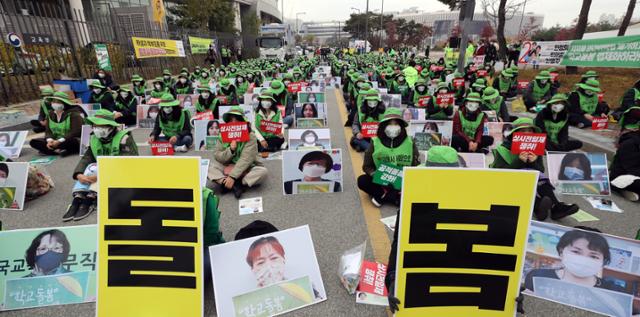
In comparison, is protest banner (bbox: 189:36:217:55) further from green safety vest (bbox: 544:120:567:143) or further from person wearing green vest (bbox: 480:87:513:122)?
green safety vest (bbox: 544:120:567:143)

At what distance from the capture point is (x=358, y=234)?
3789mm

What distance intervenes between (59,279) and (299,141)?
3.75 meters

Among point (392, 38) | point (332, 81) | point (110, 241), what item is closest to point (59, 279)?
point (110, 241)

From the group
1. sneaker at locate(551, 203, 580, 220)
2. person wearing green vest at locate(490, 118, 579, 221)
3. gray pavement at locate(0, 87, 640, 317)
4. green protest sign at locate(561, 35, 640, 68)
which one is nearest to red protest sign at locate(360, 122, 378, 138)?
gray pavement at locate(0, 87, 640, 317)

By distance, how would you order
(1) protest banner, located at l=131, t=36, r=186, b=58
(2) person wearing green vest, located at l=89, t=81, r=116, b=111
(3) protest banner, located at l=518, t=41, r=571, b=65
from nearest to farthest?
(2) person wearing green vest, located at l=89, t=81, r=116, b=111
(3) protest banner, located at l=518, t=41, r=571, b=65
(1) protest banner, located at l=131, t=36, r=186, b=58

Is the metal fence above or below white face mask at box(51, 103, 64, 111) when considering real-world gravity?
above

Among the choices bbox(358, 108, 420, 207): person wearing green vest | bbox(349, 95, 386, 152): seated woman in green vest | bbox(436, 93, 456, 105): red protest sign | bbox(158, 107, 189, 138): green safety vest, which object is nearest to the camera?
bbox(358, 108, 420, 207): person wearing green vest

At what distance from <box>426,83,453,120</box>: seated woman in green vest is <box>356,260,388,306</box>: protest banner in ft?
20.2

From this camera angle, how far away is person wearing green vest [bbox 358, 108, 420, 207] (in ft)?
14.2

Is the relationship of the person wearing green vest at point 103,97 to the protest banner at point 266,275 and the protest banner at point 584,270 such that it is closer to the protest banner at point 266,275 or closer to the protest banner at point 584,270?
the protest banner at point 266,275

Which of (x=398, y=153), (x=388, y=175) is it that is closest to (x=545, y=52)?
(x=398, y=153)

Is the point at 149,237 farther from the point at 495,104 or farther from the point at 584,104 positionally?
the point at 584,104

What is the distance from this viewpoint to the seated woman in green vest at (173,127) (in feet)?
23.0

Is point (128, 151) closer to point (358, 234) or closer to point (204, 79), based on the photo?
point (358, 234)
